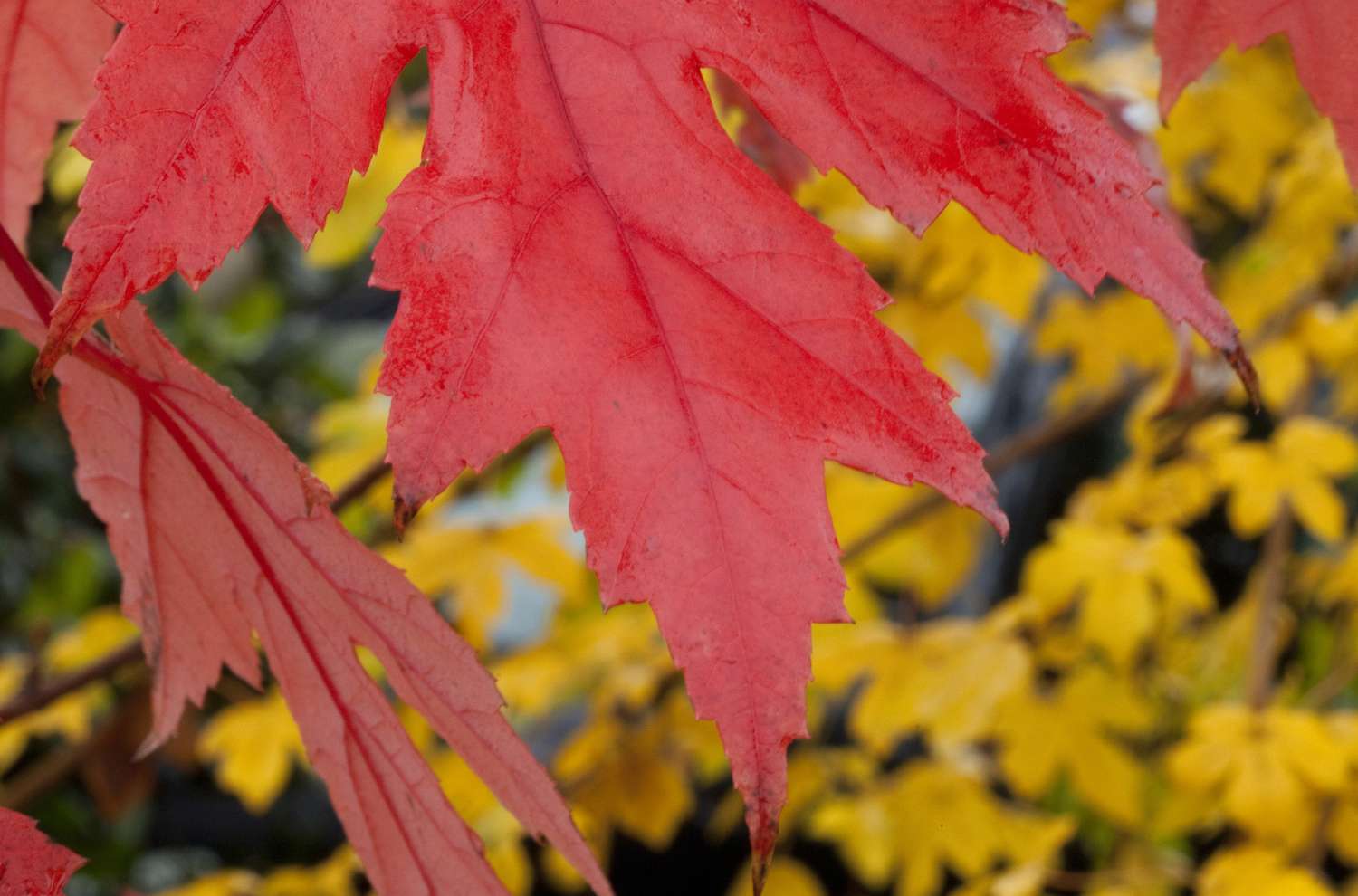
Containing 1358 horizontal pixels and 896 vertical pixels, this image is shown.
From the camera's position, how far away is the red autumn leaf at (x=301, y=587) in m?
0.32

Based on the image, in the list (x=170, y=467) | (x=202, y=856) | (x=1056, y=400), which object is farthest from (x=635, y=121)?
(x=202, y=856)

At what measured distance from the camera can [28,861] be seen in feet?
0.92

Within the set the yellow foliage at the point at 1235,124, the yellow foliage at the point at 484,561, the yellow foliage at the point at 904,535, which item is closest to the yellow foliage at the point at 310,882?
the yellow foliage at the point at 484,561

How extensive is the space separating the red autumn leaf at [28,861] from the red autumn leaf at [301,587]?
0.08m

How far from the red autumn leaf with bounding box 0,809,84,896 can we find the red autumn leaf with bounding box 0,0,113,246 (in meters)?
0.22

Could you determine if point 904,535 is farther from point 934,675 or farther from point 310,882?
point 310,882

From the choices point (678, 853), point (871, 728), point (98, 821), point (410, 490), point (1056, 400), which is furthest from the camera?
point (678, 853)

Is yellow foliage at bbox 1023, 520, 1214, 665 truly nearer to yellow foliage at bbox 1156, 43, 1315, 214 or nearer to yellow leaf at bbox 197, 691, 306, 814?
yellow foliage at bbox 1156, 43, 1315, 214

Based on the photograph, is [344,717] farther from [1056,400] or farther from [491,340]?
[1056,400]

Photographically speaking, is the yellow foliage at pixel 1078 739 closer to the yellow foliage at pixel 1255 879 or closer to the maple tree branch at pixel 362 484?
the yellow foliage at pixel 1255 879

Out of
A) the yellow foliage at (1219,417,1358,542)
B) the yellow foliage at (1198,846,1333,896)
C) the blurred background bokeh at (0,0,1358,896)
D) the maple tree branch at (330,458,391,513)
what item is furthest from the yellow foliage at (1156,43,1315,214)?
the maple tree branch at (330,458,391,513)

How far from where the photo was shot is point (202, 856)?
2764mm

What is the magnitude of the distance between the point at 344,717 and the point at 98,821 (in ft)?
8.39

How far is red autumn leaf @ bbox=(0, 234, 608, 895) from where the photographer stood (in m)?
0.32
